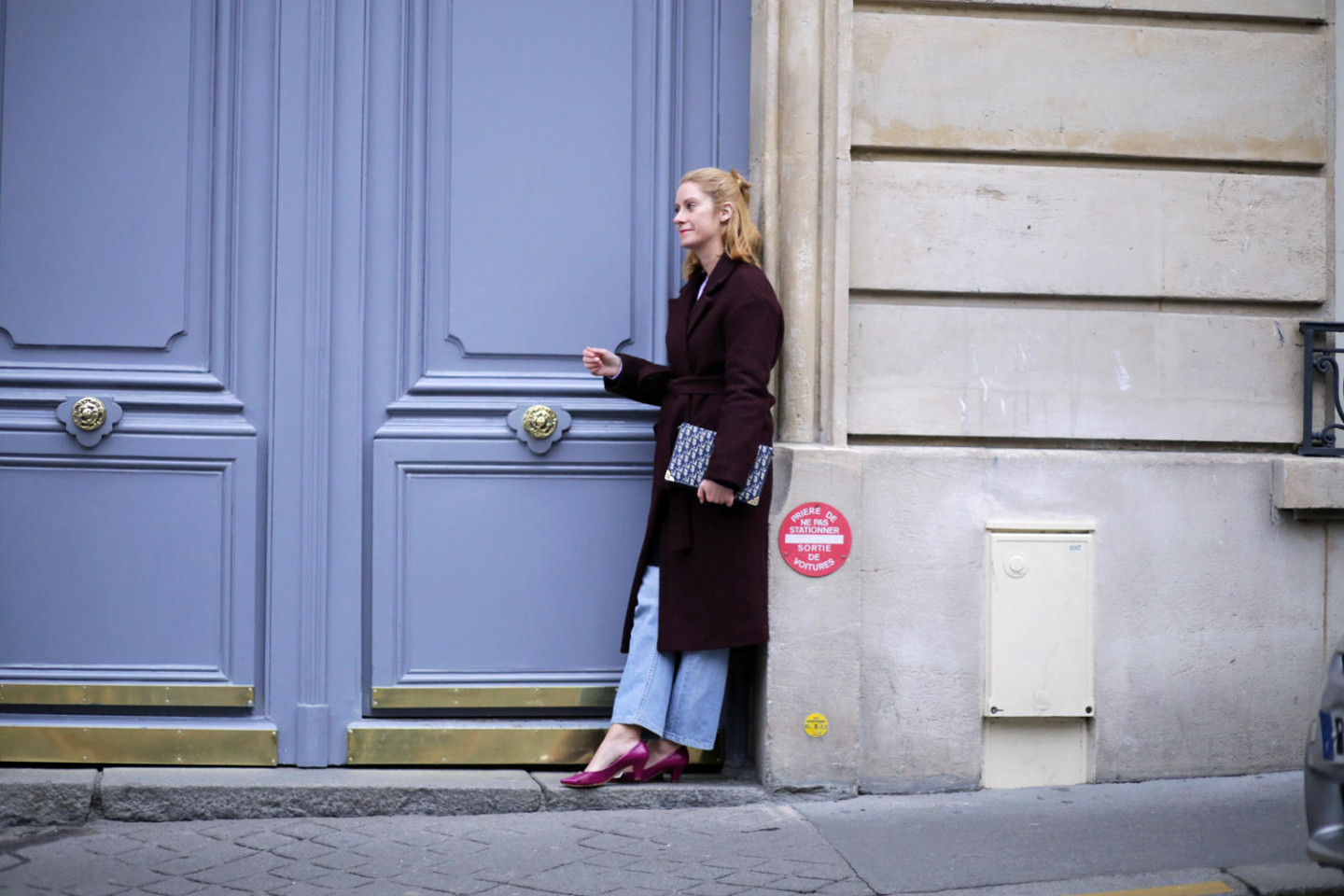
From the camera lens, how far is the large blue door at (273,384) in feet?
16.0

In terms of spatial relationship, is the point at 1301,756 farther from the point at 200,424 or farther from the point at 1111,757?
the point at 200,424

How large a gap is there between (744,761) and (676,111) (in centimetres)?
239

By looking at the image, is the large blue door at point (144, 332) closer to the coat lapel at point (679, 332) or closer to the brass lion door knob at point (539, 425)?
the brass lion door knob at point (539, 425)

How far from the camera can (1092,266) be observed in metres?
5.09

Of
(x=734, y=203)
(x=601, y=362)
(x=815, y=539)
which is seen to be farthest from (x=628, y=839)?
(x=734, y=203)

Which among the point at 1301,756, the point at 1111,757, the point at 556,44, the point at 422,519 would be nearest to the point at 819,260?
the point at 556,44

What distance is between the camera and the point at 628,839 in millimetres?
4402

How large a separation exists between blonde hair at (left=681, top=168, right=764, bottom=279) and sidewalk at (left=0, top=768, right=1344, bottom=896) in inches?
73.1

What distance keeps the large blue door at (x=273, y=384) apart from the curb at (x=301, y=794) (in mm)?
115

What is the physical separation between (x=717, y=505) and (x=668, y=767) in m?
0.94

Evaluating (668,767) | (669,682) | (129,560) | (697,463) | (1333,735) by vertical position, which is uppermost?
(697,463)

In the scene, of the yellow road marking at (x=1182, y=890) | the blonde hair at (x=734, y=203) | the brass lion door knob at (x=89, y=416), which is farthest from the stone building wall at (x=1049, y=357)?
the brass lion door knob at (x=89, y=416)

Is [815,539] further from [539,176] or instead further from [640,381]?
[539,176]

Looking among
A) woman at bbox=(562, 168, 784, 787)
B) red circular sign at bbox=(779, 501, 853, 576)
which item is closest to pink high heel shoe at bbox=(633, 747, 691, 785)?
woman at bbox=(562, 168, 784, 787)
